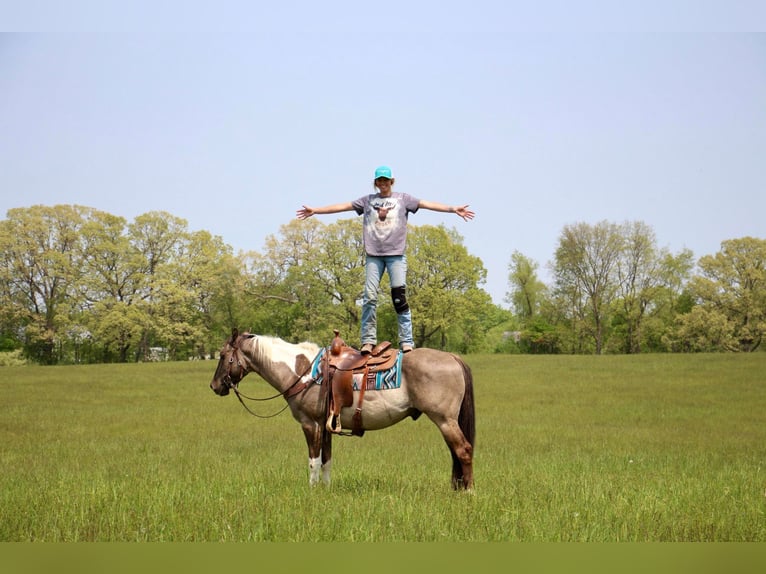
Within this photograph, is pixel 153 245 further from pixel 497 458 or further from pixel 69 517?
pixel 69 517

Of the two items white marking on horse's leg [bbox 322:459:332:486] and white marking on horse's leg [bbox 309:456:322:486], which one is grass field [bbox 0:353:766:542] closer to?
white marking on horse's leg [bbox 322:459:332:486]

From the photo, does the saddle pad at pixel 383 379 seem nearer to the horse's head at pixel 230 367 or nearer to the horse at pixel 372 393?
the horse at pixel 372 393

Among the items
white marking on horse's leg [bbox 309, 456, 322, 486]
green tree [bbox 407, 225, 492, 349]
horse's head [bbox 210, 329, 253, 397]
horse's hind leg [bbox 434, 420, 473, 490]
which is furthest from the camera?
green tree [bbox 407, 225, 492, 349]

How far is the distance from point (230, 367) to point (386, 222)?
349 centimetres

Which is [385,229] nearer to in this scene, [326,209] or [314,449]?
[326,209]

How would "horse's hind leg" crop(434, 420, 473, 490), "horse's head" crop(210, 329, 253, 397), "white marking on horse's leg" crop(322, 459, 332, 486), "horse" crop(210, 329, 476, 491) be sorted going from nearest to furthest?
"horse's hind leg" crop(434, 420, 473, 490)
"horse" crop(210, 329, 476, 491)
"white marking on horse's leg" crop(322, 459, 332, 486)
"horse's head" crop(210, 329, 253, 397)

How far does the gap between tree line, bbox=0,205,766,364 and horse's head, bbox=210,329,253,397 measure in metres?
43.7

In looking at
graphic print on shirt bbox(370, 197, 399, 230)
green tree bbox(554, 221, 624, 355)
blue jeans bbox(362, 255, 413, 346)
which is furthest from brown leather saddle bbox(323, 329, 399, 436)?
green tree bbox(554, 221, 624, 355)

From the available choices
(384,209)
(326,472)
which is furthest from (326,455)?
(384,209)

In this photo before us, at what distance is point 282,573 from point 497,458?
15309 millimetres

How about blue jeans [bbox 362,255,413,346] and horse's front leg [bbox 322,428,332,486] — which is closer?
blue jeans [bbox 362,255,413,346]

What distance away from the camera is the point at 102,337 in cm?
6359

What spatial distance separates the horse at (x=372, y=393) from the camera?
35.4ft

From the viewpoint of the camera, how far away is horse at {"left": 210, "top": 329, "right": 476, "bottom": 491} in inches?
425
